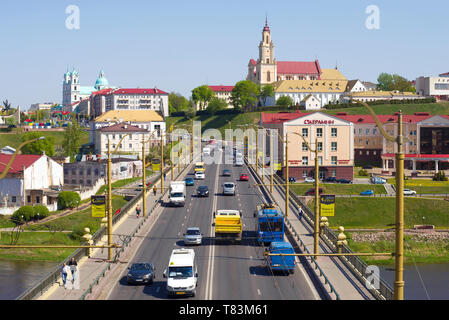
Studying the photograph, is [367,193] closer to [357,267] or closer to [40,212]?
[40,212]

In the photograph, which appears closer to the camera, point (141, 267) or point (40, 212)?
point (141, 267)

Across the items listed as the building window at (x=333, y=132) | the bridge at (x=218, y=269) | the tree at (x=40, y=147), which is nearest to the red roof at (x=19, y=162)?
the bridge at (x=218, y=269)

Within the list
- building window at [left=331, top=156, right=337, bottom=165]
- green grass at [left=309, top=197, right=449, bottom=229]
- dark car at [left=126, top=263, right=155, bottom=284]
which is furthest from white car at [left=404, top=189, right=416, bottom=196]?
dark car at [left=126, top=263, right=155, bottom=284]

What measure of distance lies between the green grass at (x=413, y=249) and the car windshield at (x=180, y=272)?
42.6 meters

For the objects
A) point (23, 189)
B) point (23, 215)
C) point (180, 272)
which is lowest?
point (23, 215)

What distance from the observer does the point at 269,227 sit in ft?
150

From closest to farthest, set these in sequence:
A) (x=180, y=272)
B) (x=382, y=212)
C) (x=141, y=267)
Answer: (x=180, y=272) → (x=141, y=267) → (x=382, y=212)

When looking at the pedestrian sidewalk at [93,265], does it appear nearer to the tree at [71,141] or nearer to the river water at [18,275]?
the river water at [18,275]

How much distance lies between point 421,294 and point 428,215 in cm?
3625

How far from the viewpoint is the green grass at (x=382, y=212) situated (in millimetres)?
84375

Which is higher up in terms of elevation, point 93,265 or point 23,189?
point 23,189

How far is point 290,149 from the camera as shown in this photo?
10744 cm

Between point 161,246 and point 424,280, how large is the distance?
30.2m

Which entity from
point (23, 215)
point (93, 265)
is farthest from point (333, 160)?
point (93, 265)
